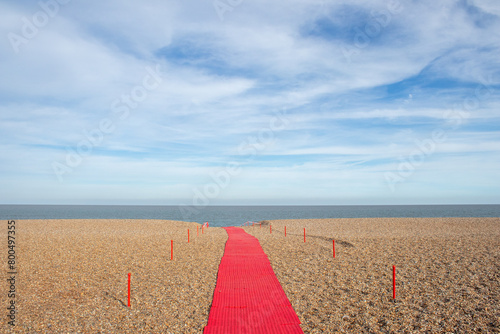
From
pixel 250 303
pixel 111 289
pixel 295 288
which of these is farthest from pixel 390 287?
pixel 111 289

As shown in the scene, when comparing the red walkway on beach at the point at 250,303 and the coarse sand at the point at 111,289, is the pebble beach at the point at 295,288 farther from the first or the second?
the red walkway on beach at the point at 250,303

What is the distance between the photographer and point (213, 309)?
9938 millimetres

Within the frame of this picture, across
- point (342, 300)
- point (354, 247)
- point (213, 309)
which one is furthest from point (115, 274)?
point (354, 247)

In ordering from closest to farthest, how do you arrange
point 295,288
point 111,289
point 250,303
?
point 250,303 < point 295,288 < point 111,289

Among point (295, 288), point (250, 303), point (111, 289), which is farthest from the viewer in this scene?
point (111, 289)

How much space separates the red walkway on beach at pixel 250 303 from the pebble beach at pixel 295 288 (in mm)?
366

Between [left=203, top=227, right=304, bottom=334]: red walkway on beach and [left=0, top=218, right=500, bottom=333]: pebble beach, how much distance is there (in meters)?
0.37

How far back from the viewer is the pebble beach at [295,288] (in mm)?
8969

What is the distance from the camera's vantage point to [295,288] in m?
12.0

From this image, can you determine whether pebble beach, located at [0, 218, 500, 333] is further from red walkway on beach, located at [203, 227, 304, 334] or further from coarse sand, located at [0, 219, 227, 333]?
red walkway on beach, located at [203, 227, 304, 334]

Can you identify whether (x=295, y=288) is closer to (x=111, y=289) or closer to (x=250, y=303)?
(x=250, y=303)

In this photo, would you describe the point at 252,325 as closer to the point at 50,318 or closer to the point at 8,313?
the point at 50,318

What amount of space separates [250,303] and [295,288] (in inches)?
93.7

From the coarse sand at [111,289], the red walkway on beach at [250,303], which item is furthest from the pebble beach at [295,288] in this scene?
the red walkway on beach at [250,303]
